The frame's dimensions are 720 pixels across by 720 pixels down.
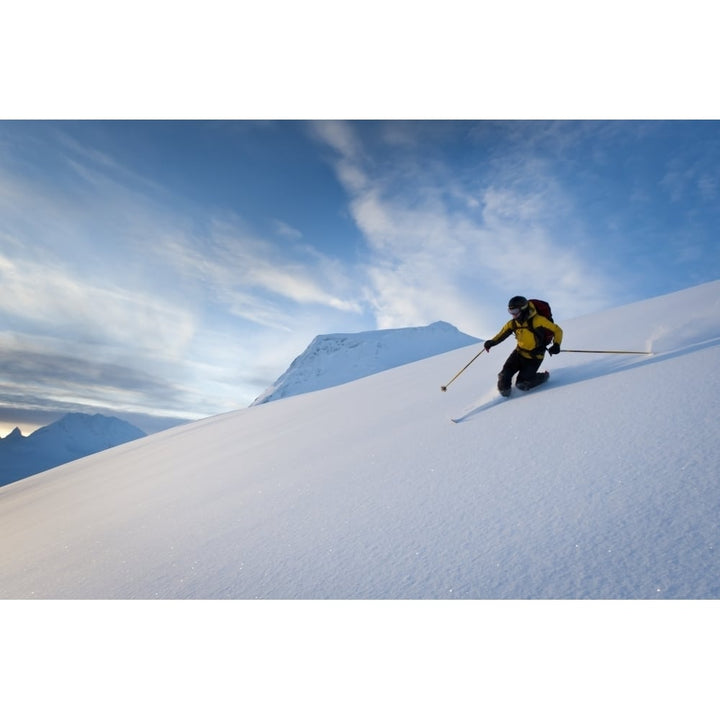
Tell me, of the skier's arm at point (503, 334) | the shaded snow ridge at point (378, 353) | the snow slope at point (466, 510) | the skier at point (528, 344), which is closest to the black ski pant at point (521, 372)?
the skier at point (528, 344)

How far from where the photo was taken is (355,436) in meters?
4.15

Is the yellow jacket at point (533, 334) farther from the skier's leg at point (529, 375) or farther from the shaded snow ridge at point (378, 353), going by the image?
the shaded snow ridge at point (378, 353)

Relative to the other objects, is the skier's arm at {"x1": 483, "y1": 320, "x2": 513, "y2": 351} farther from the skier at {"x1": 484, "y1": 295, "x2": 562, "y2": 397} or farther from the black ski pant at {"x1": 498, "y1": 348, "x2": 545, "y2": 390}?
the black ski pant at {"x1": 498, "y1": 348, "x2": 545, "y2": 390}

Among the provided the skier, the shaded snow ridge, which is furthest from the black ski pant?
the shaded snow ridge

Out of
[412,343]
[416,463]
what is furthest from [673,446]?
[412,343]

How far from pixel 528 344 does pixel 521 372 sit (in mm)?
310

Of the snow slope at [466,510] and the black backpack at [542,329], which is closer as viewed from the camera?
the snow slope at [466,510]

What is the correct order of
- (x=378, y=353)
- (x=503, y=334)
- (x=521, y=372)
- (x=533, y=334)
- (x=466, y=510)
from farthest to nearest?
1. (x=378, y=353)
2. (x=503, y=334)
3. (x=521, y=372)
4. (x=533, y=334)
5. (x=466, y=510)

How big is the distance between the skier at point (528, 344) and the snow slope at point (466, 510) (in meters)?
0.19

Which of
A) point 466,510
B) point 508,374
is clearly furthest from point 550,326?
point 466,510

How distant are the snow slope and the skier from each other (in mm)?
189

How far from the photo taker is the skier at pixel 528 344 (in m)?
3.68

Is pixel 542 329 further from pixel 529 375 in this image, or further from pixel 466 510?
pixel 466 510

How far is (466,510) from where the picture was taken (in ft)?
6.24
